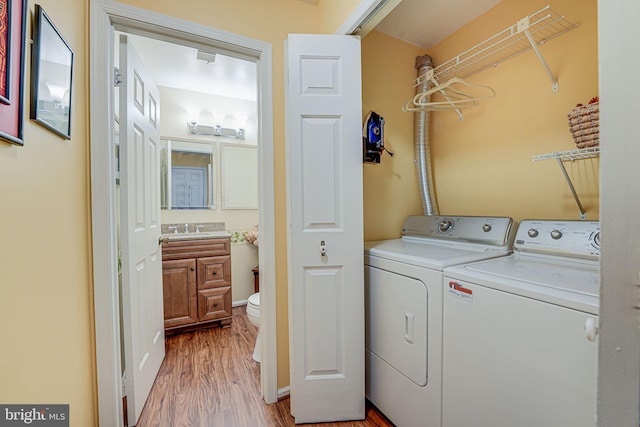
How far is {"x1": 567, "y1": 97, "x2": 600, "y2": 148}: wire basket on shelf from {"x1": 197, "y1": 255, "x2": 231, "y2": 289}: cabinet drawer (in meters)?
2.65

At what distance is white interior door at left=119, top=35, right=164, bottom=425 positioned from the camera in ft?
4.59

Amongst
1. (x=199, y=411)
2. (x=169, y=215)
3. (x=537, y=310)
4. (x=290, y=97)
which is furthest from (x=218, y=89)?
(x=537, y=310)

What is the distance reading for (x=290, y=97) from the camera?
140 centimetres

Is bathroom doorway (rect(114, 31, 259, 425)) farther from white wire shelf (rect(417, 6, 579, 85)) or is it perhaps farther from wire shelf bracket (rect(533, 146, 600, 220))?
wire shelf bracket (rect(533, 146, 600, 220))

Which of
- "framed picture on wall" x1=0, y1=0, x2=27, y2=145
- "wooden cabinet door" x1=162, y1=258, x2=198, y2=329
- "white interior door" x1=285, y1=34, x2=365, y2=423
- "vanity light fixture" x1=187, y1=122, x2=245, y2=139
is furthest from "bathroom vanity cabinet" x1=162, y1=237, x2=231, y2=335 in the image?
"framed picture on wall" x1=0, y1=0, x2=27, y2=145

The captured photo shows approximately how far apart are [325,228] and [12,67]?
→ 123 cm

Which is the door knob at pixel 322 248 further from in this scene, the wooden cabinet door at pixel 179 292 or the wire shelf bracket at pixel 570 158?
the wooden cabinet door at pixel 179 292

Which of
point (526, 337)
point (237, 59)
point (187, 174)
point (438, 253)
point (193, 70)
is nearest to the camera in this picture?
point (526, 337)

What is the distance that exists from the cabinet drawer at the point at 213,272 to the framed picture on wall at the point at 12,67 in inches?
75.1

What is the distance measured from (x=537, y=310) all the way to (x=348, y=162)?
991 millimetres

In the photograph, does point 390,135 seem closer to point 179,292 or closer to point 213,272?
point 213,272

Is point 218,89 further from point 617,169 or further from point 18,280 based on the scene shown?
point 617,169

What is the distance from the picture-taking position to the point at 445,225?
170cm

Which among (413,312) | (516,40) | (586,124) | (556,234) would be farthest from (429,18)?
(413,312)
